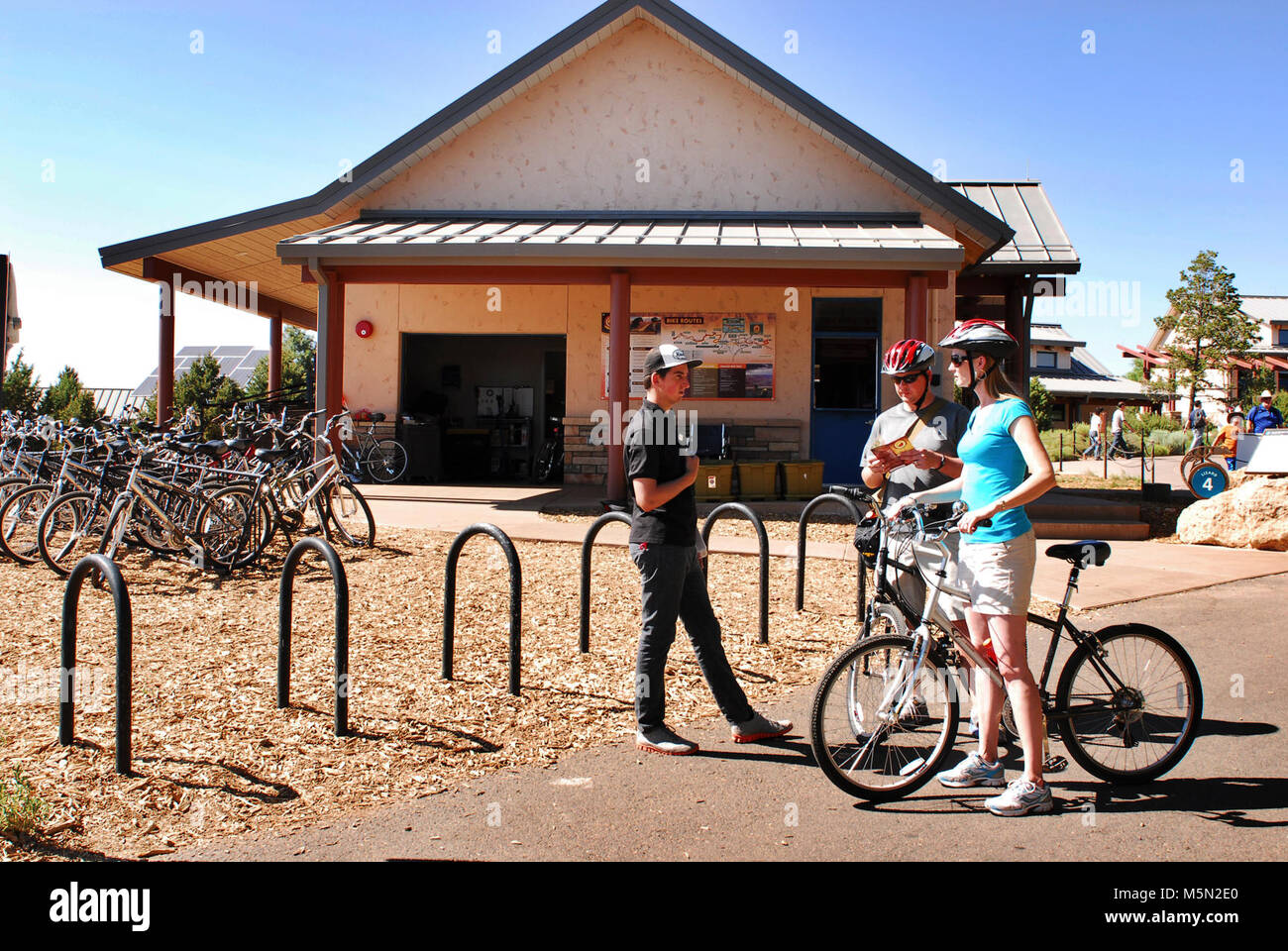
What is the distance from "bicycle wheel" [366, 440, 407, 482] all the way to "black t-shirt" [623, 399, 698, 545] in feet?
38.8

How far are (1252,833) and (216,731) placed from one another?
13.8 ft

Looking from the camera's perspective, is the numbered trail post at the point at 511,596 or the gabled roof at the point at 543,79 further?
the gabled roof at the point at 543,79

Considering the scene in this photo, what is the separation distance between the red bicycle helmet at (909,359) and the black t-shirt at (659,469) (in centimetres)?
104

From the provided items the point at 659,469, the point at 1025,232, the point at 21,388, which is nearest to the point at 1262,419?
the point at 1025,232

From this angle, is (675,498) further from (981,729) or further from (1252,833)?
(1252,833)

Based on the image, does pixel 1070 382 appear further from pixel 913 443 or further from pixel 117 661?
pixel 117 661

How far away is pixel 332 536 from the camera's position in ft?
31.1

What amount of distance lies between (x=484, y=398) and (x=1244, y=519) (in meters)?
12.9

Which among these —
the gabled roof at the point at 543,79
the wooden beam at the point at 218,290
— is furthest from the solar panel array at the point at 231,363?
the gabled roof at the point at 543,79

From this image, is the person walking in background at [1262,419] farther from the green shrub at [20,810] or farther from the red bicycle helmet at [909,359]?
the green shrub at [20,810]

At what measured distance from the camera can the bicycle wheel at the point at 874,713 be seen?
381cm
